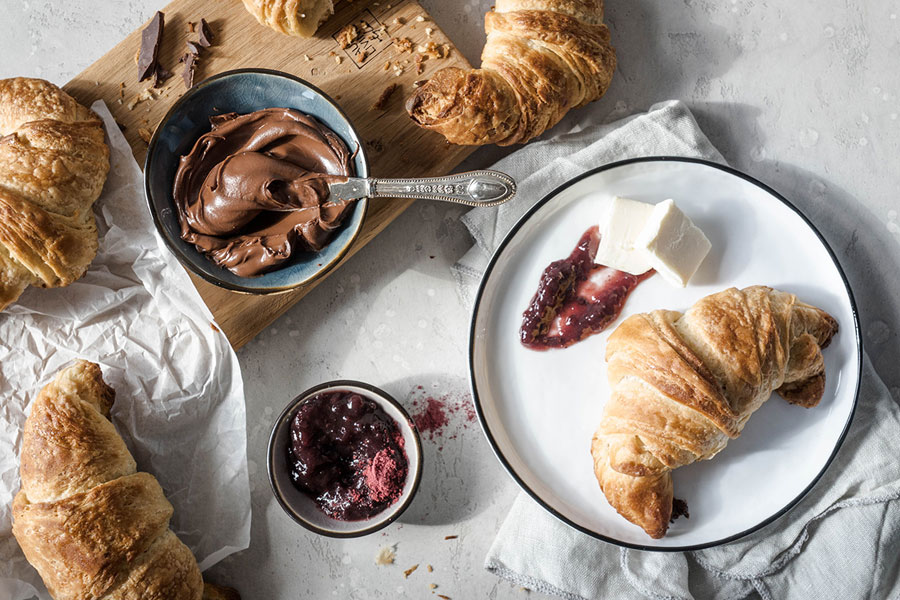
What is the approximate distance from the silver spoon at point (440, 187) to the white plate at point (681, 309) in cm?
23

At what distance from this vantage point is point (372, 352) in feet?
9.06

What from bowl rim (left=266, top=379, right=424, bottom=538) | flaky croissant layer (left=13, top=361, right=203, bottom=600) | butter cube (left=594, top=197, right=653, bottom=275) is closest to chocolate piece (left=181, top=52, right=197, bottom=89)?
flaky croissant layer (left=13, top=361, right=203, bottom=600)

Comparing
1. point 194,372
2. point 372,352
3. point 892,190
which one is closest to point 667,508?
point 372,352

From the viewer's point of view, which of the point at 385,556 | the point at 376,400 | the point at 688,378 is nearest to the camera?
the point at 688,378

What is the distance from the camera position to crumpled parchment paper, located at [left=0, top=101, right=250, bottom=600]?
2584mm

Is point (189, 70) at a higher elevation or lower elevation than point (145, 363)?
higher

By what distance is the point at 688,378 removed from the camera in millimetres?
2217

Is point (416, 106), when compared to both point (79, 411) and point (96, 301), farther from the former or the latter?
point (79, 411)

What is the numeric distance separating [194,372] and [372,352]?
2.14 ft

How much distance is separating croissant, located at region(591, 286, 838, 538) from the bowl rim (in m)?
0.64

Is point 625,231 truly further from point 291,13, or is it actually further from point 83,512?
point 83,512

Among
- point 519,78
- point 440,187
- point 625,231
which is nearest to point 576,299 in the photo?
point 625,231

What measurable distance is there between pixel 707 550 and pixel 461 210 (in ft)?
5.09

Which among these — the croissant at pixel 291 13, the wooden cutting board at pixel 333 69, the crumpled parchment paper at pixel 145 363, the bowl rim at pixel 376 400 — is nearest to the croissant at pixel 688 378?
the bowl rim at pixel 376 400
